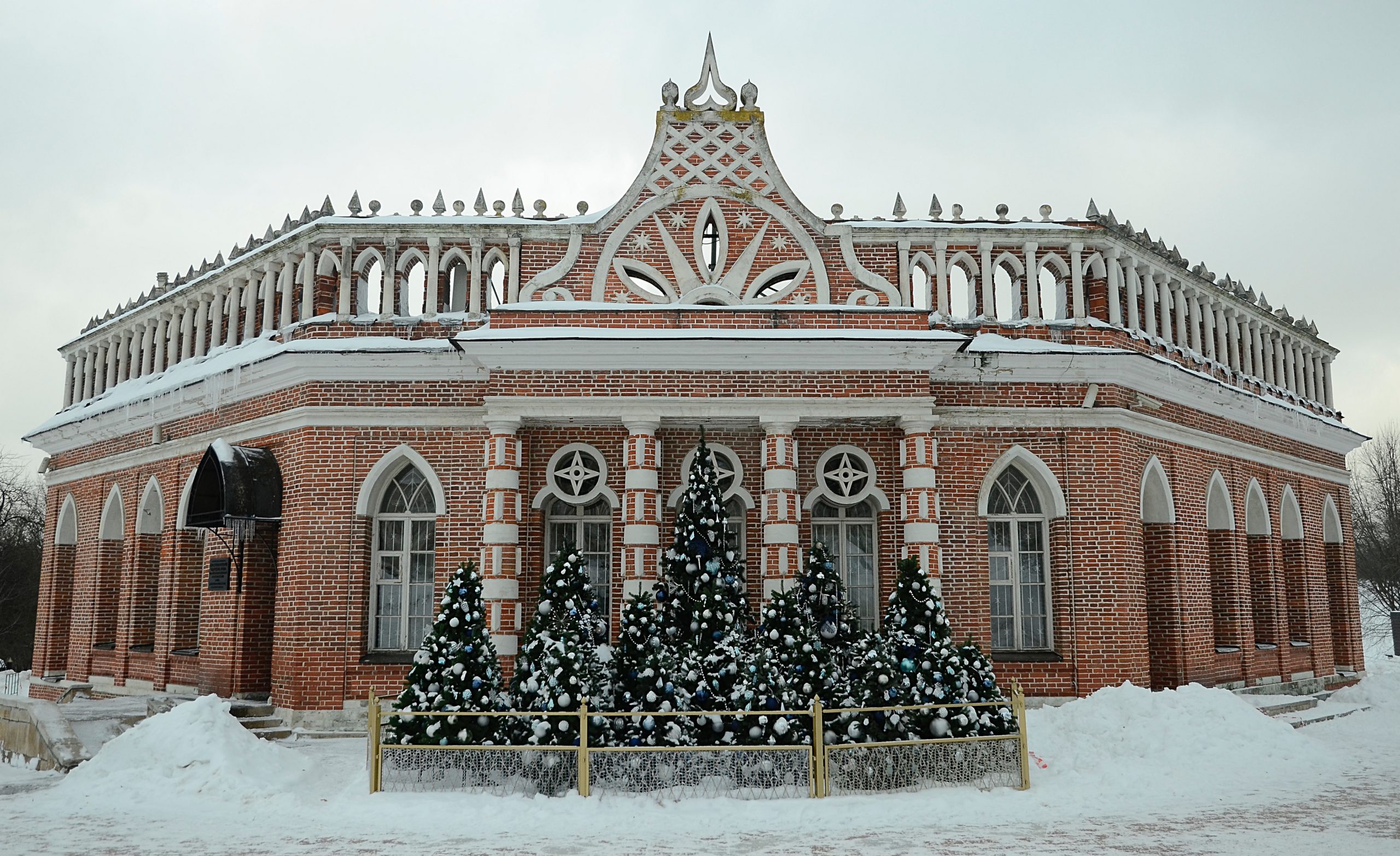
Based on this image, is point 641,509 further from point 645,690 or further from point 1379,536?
point 1379,536

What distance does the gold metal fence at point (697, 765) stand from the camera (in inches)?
369

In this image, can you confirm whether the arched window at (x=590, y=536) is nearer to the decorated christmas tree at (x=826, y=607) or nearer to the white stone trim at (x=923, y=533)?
the decorated christmas tree at (x=826, y=607)

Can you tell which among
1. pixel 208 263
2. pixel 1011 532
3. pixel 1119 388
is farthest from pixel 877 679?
pixel 208 263

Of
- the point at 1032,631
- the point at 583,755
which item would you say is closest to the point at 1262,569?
the point at 1032,631

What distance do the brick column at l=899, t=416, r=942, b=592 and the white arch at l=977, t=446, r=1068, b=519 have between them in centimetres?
118

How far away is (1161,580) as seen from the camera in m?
15.7

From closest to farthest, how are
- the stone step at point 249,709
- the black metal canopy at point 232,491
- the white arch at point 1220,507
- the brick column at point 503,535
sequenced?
the brick column at point 503,535 → the stone step at point 249,709 → the black metal canopy at point 232,491 → the white arch at point 1220,507

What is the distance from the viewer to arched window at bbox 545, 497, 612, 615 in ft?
48.4

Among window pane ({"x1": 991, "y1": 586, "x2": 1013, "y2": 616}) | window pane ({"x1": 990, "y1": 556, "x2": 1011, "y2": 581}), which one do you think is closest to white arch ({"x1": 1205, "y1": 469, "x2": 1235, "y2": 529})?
window pane ({"x1": 990, "y1": 556, "x2": 1011, "y2": 581})

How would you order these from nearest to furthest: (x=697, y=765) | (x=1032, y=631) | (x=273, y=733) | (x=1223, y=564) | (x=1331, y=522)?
(x=697, y=765), (x=273, y=733), (x=1032, y=631), (x=1223, y=564), (x=1331, y=522)

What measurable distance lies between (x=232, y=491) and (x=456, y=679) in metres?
5.89

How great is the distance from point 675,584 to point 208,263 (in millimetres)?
11807

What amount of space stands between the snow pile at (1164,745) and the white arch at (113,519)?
54.3 feet

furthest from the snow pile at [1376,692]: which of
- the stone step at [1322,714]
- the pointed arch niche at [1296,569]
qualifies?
the pointed arch niche at [1296,569]
